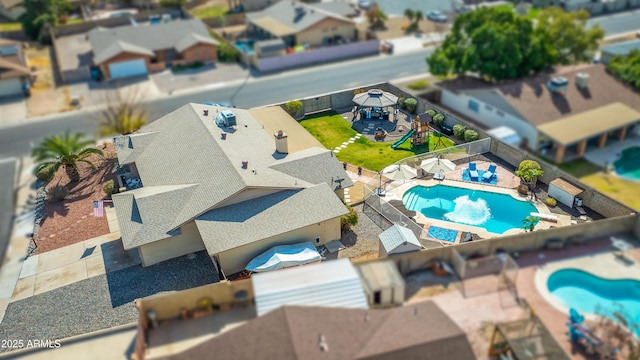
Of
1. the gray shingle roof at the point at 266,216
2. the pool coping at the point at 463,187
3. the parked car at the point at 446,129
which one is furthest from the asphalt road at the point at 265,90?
the gray shingle roof at the point at 266,216

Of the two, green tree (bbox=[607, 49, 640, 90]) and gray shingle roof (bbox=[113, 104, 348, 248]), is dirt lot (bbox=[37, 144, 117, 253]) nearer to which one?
gray shingle roof (bbox=[113, 104, 348, 248])

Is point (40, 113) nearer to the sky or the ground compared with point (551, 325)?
nearer to the ground

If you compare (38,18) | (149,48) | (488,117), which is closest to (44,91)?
(149,48)

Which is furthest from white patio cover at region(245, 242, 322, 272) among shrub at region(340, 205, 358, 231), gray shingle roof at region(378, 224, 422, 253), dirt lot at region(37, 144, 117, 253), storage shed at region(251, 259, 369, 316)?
dirt lot at region(37, 144, 117, 253)

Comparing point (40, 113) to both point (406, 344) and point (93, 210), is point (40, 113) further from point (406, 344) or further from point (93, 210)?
point (406, 344)

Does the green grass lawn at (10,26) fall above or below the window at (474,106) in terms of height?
above

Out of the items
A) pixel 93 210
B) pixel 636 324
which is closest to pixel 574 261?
pixel 636 324

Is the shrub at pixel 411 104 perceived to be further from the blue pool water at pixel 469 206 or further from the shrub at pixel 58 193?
the shrub at pixel 58 193
